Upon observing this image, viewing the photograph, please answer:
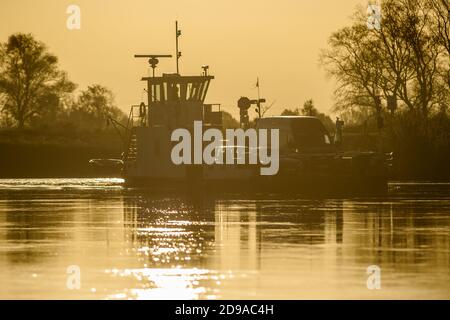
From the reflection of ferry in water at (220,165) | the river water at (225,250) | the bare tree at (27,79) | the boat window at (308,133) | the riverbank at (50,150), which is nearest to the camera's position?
the river water at (225,250)

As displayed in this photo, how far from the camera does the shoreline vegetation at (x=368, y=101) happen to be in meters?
75.3

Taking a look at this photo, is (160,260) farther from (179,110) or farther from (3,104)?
(3,104)

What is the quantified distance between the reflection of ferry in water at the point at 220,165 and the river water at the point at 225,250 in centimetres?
1220

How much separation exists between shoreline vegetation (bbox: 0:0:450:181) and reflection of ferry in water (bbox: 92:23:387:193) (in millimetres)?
3156

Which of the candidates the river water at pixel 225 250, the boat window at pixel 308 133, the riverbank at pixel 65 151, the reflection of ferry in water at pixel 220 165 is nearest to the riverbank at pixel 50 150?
the riverbank at pixel 65 151

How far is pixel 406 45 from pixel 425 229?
65.2 metres

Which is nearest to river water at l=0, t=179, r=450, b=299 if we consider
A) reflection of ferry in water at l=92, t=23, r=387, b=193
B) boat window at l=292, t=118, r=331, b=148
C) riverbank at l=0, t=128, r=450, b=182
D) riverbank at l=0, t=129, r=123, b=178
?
reflection of ferry in water at l=92, t=23, r=387, b=193

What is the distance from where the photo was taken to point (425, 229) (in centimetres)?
3002

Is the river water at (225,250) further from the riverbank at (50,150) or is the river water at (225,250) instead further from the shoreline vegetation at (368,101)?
the riverbank at (50,150)

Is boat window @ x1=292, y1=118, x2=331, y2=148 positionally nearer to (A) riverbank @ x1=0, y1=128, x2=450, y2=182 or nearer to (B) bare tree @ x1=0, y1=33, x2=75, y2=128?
(A) riverbank @ x1=0, y1=128, x2=450, y2=182

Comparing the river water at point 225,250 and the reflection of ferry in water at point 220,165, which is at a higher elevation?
the reflection of ferry in water at point 220,165

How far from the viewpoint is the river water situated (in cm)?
1917

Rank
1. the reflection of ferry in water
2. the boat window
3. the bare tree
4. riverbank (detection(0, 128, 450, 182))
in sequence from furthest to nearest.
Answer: the bare tree
riverbank (detection(0, 128, 450, 182))
the boat window
the reflection of ferry in water

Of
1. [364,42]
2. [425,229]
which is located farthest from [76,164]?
[425,229]
